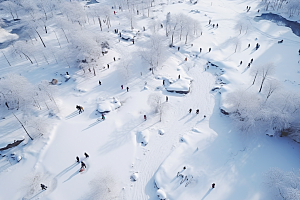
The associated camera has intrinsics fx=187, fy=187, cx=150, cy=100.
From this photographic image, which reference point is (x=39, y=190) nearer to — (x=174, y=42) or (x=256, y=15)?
(x=174, y=42)

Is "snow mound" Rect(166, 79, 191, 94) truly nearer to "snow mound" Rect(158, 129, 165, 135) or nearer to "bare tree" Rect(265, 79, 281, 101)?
"snow mound" Rect(158, 129, 165, 135)

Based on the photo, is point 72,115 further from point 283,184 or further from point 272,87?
point 272,87

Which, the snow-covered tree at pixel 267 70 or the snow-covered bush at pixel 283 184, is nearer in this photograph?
the snow-covered bush at pixel 283 184

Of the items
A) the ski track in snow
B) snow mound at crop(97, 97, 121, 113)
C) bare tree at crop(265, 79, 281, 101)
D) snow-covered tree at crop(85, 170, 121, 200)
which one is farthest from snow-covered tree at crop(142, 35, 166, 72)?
snow-covered tree at crop(85, 170, 121, 200)

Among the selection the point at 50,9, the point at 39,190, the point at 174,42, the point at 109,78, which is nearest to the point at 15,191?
the point at 39,190

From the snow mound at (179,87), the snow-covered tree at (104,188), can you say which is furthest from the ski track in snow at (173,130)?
the snow-covered tree at (104,188)

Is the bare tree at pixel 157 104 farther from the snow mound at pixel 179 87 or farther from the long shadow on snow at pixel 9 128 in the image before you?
the long shadow on snow at pixel 9 128

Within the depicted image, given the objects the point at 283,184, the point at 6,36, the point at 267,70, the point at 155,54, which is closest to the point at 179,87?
the point at 155,54
